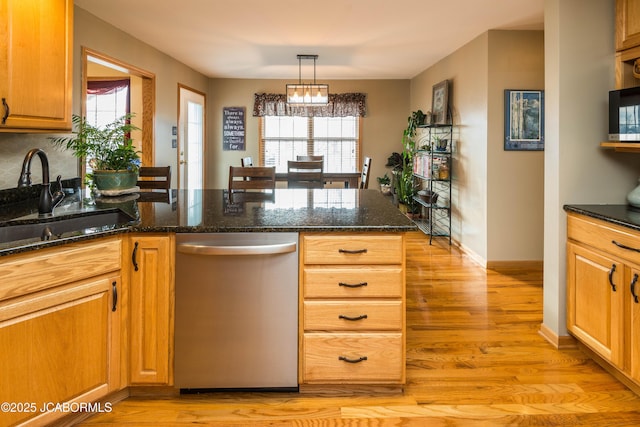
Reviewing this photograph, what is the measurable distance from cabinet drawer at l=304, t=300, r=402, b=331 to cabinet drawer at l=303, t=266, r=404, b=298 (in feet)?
0.13

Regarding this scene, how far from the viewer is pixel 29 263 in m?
1.74

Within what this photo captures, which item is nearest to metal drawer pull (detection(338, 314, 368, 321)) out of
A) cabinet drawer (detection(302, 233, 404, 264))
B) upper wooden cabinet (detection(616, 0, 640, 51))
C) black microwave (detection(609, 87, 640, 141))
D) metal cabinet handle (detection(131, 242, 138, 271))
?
cabinet drawer (detection(302, 233, 404, 264))

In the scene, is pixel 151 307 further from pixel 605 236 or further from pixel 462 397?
pixel 605 236

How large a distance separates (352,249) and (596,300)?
1351 mm

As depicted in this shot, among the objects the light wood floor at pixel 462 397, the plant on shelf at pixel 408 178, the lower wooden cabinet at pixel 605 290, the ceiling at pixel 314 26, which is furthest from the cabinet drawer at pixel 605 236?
the plant on shelf at pixel 408 178

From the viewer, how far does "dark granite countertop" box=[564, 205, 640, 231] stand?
227cm

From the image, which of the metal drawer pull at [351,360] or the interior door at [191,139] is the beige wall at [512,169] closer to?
the metal drawer pull at [351,360]

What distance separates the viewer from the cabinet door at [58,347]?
67.9 inches

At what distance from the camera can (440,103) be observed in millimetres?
6215

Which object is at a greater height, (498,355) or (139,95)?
(139,95)

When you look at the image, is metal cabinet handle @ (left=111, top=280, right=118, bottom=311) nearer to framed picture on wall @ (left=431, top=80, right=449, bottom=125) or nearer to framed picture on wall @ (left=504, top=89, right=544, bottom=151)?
framed picture on wall @ (left=504, top=89, right=544, bottom=151)

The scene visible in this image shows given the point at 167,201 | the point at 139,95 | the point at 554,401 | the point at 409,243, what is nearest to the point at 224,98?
the point at 139,95

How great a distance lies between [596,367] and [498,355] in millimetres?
498

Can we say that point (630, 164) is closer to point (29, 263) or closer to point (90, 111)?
point (29, 263)
